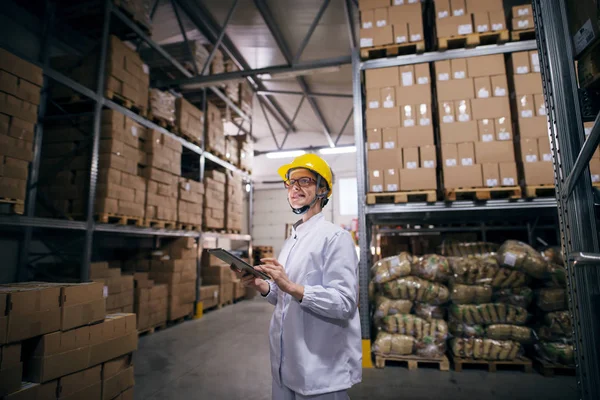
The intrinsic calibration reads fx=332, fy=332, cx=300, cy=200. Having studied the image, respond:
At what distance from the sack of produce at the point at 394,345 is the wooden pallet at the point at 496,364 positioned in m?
0.55

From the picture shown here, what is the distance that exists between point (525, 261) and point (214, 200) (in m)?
6.79

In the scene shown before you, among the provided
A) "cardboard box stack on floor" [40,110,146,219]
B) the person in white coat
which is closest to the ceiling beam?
"cardboard box stack on floor" [40,110,146,219]

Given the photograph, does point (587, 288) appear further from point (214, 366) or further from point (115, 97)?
point (115, 97)

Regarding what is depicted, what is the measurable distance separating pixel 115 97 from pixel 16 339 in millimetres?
4393

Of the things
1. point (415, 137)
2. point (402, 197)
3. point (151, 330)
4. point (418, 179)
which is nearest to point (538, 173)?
point (418, 179)

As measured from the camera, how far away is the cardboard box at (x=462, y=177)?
4.25m

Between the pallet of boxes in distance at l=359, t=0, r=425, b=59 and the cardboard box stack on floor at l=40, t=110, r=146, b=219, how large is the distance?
13.4 feet

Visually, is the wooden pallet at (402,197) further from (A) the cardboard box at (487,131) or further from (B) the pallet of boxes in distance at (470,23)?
(B) the pallet of boxes in distance at (470,23)

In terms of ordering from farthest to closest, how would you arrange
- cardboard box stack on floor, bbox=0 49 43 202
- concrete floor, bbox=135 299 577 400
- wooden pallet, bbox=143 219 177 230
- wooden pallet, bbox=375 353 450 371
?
wooden pallet, bbox=143 219 177 230 < wooden pallet, bbox=375 353 450 371 < cardboard box stack on floor, bbox=0 49 43 202 < concrete floor, bbox=135 299 577 400

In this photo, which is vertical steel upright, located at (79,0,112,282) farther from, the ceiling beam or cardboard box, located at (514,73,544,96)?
cardboard box, located at (514,73,544,96)

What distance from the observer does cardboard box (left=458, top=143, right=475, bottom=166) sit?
4.30 meters

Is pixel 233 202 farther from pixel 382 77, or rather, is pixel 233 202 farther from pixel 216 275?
pixel 382 77

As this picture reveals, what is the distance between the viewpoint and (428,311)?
435 cm

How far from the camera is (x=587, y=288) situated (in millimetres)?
1479
